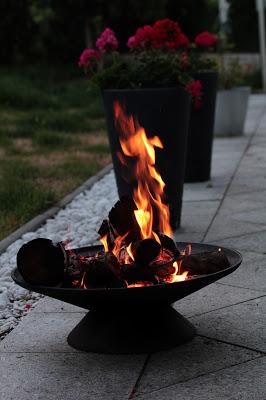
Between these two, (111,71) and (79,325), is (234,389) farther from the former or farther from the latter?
(111,71)

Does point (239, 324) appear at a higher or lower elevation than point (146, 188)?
lower

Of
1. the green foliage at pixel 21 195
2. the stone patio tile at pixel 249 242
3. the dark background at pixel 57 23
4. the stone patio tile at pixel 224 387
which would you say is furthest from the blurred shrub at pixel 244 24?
the stone patio tile at pixel 224 387

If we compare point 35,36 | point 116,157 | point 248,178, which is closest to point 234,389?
point 116,157

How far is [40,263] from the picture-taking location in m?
4.07

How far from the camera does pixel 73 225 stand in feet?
24.9

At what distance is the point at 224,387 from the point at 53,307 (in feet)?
5.46

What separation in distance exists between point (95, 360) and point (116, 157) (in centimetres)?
283

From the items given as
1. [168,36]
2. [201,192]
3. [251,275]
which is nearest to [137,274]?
[251,275]

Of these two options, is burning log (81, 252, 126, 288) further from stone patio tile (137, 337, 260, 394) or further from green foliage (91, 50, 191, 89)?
green foliage (91, 50, 191, 89)

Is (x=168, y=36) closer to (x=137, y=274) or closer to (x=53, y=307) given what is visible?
(x=53, y=307)

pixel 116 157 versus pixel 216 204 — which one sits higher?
pixel 116 157

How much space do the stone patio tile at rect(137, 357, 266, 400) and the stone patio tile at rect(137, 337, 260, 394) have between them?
6 cm

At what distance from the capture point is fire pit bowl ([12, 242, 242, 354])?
3.92 meters

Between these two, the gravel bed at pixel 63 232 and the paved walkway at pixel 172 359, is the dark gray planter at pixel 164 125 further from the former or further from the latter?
the paved walkway at pixel 172 359
